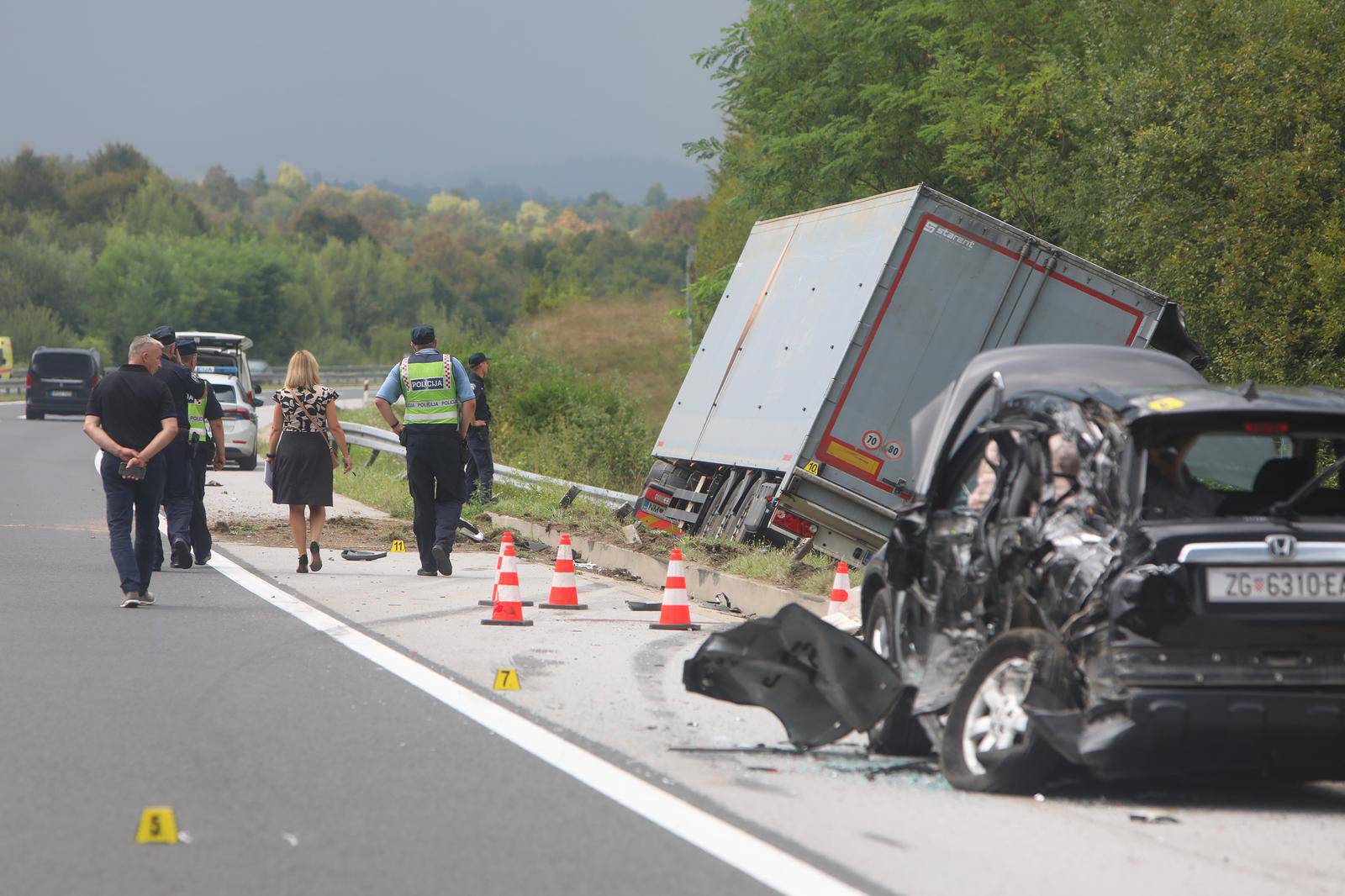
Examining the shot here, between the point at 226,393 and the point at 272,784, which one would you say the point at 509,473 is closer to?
the point at 226,393

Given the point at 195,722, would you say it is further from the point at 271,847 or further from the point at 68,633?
the point at 68,633

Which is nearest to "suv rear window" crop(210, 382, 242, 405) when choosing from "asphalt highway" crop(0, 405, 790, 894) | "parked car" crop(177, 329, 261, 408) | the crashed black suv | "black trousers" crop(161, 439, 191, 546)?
"parked car" crop(177, 329, 261, 408)

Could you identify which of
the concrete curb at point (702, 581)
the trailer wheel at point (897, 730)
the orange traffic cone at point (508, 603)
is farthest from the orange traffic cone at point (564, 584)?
the trailer wheel at point (897, 730)

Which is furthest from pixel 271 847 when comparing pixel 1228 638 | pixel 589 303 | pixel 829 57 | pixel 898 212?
pixel 589 303

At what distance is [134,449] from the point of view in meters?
11.2

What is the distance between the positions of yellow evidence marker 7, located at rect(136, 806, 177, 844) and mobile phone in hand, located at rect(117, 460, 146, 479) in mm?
6145

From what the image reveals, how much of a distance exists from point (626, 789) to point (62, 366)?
41.5 meters

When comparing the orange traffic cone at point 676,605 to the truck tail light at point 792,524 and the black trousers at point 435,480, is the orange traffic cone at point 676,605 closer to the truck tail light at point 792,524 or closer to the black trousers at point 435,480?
the truck tail light at point 792,524

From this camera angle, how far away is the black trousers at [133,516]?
1088 centimetres

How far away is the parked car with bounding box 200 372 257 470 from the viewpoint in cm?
2685

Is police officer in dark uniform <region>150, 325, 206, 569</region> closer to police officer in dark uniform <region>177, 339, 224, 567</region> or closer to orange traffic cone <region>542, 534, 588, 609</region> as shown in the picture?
police officer in dark uniform <region>177, 339, 224, 567</region>

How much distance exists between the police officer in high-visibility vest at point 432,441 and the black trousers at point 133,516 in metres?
2.32

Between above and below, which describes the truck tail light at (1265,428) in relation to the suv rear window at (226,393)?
above

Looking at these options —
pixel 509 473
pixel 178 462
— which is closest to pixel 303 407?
pixel 178 462
